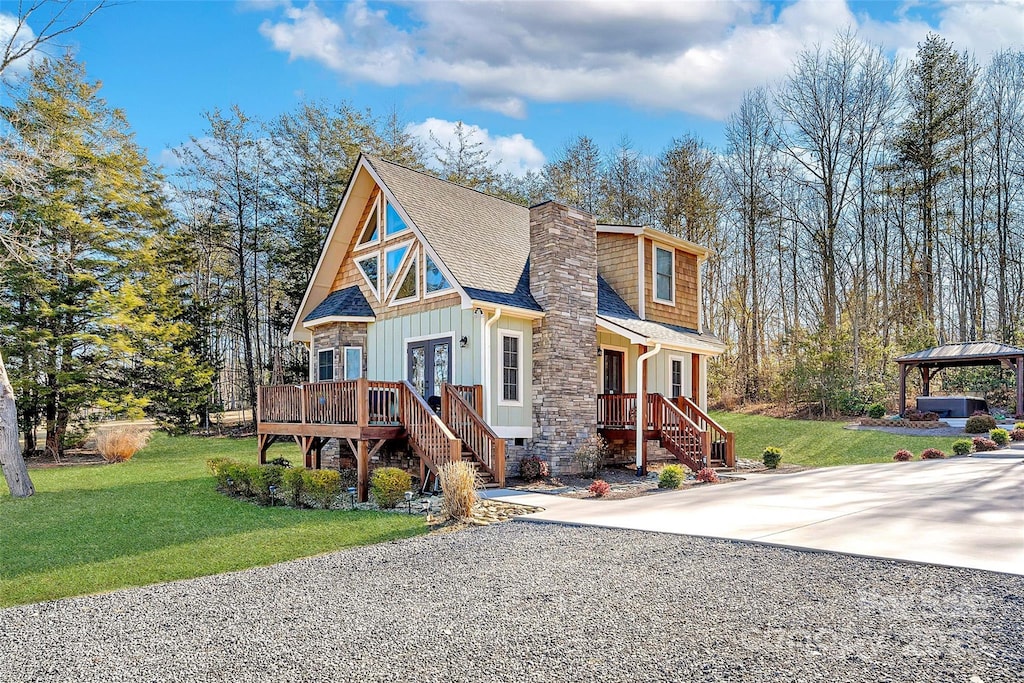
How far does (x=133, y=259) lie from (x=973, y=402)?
90.9ft

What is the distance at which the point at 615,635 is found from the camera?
441 cm

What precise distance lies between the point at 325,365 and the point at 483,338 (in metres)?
5.11

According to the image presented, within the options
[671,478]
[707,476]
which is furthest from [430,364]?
[707,476]

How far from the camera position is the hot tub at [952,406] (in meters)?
21.4

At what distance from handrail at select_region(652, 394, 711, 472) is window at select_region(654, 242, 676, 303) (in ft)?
11.2

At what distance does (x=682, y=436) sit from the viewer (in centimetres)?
1420

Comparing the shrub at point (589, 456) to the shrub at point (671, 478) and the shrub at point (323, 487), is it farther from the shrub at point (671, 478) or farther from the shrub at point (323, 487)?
the shrub at point (323, 487)

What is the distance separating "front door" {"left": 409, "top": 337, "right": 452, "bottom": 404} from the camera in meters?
13.5

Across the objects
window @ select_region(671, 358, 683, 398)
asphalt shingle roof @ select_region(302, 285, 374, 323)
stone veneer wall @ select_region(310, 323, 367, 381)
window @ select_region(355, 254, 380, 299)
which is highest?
window @ select_region(355, 254, 380, 299)

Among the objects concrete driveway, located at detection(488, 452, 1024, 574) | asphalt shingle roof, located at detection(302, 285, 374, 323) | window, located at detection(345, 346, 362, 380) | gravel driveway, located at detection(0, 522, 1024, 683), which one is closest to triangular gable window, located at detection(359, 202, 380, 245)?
asphalt shingle roof, located at detection(302, 285, 374, 323)

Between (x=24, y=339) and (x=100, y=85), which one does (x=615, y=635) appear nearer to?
(x=24, y=339)

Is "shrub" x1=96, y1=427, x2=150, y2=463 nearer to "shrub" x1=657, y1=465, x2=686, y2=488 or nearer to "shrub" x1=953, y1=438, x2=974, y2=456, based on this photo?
"shrub" x1=657, y1=465, x2=686, y2=488

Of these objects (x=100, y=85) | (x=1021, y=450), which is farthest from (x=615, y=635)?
(x=100, y=85)

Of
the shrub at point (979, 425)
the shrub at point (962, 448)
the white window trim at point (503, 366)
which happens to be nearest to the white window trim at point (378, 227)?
the white window trim at point (503, 366)
